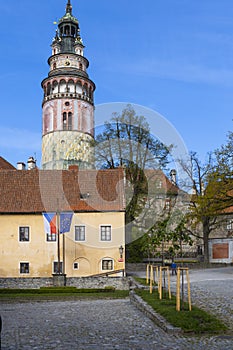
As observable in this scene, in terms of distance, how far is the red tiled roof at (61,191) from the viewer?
114 ft

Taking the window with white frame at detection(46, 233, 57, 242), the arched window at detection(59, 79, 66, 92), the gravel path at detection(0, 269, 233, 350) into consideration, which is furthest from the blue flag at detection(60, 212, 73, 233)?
the arched window at detection(59, 79, 66, 92)

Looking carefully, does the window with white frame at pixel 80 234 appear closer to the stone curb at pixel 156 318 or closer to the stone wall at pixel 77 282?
the stone wall at pixel 77 282

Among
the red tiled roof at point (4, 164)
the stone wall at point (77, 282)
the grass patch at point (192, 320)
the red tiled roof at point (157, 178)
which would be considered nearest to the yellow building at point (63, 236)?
the red tiled roof at point (157, 178)

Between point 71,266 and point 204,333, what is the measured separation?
24.7 meters

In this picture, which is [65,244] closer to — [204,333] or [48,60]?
[204,333]

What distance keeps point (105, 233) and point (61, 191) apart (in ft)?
16.6

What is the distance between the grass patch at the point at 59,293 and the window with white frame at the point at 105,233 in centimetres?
882

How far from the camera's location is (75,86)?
205ft

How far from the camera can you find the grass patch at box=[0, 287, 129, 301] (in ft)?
71.7

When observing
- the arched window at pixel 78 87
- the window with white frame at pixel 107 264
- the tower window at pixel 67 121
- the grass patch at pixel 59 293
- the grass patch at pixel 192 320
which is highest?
the arched window at pixel 78 87

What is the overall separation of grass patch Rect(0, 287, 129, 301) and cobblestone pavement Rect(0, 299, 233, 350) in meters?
7.83

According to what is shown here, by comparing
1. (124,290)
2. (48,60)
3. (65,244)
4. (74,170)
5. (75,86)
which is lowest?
(124,290)

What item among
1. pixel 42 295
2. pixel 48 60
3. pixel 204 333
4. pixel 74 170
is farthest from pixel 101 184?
pixel 48 60

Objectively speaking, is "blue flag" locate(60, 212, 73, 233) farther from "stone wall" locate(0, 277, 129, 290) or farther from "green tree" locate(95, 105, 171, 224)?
"green tree" locate(95, 105, 171, 224)
